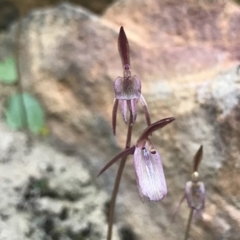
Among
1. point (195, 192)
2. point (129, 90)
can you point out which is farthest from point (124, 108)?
point (195, 192)

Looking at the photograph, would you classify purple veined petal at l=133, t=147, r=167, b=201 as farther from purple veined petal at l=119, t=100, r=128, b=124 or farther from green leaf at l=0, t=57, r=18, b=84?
green leaf at l=0, t=57, r=18, b=84

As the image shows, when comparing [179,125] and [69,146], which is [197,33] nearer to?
[179,125]

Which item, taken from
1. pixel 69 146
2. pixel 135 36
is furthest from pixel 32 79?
pixel 135 36

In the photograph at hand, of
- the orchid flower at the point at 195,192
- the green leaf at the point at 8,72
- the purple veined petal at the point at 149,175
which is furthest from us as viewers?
the green leaf at the point at 8,72

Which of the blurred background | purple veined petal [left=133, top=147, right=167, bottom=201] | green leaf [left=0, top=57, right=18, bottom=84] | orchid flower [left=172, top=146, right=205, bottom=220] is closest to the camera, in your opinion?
purple veined petal [left=133, top=147, right=167, bottom=201]

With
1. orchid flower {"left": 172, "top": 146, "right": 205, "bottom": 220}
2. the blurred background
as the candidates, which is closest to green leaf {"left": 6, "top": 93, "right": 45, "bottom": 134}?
the blurred background

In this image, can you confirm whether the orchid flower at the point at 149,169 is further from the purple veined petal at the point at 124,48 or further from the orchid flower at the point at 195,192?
the orchid flower at the point at 195,192

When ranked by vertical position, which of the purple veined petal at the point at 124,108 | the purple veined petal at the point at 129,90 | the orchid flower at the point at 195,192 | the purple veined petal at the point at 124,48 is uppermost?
the purple veined petal at the point at 124,48

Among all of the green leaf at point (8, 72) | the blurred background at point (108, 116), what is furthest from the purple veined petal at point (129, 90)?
the green leaf at point (8, 72)
